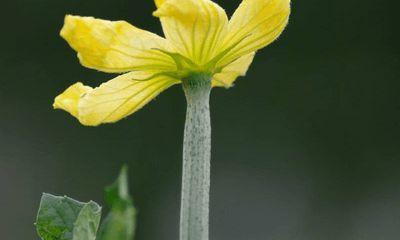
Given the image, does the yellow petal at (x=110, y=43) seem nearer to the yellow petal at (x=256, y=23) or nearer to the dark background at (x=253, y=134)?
the yellow petal at (x=256, y=23)

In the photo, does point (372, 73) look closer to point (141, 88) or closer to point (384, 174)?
point (384, 174)

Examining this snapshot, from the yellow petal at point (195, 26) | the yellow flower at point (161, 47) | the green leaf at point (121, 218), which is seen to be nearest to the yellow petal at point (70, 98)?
the yellow flower at point (161, 47)

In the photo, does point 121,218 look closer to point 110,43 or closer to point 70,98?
point 110,43

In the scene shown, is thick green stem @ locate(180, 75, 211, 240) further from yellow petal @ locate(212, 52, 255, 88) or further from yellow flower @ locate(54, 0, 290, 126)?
yellow petal @ locate(212, 52, 255, 88)

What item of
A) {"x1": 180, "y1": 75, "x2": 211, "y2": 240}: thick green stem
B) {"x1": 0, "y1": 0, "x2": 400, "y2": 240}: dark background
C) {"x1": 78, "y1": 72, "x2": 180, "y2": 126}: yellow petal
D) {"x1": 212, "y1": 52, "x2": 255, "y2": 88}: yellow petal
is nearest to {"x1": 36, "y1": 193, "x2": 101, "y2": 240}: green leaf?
{"x1": 180, "y1": 75, "x2": 211, "y2": 240}: thick green stem

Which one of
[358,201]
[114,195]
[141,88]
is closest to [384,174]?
[358,201]

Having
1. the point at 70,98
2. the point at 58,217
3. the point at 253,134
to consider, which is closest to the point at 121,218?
the point at 58,217
